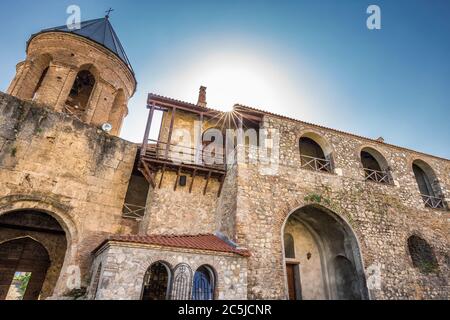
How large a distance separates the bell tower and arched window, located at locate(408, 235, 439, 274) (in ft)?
53.7

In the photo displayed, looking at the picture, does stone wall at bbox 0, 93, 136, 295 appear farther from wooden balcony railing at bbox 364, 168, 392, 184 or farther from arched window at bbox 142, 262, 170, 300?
wooden balcony railing at bbox 364, 168, 392, 184

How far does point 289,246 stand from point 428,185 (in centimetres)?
895

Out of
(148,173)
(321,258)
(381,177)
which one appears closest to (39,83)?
(148,173)

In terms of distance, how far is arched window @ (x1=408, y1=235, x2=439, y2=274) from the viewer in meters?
10.5

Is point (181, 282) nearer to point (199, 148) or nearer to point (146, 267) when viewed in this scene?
point (146, 267)

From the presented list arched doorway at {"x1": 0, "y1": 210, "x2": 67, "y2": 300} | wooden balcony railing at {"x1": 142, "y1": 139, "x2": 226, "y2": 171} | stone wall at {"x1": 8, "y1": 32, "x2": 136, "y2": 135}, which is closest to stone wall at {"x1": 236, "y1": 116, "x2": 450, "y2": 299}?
wooden balcony railing at {"x1": 142, "y1": 139, "x2": 226, "y2": 171}

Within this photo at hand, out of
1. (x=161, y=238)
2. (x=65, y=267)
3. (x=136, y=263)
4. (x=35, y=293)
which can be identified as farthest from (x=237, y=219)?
(x=35, y=293)

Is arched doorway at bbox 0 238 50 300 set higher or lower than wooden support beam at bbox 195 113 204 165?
lower

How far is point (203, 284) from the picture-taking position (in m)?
7.05

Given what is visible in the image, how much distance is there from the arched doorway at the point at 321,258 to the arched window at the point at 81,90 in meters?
13.3

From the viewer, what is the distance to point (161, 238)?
735 cm

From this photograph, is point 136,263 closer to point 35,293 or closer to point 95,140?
point 95,140

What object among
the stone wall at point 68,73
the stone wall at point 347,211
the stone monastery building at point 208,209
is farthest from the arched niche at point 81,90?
the stone wall at point 347,211

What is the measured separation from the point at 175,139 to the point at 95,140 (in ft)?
10.6
